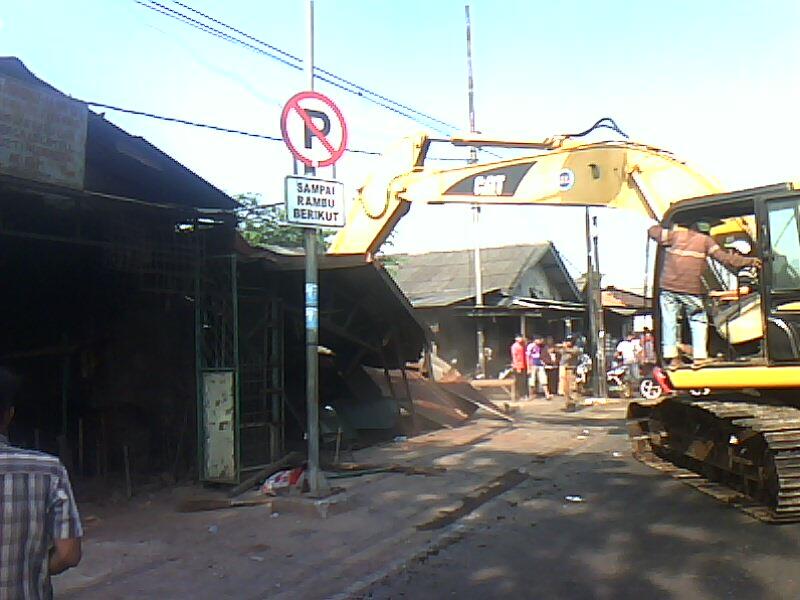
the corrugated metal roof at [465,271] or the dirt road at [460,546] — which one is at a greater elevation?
the corrugated metal roof at [465,271]

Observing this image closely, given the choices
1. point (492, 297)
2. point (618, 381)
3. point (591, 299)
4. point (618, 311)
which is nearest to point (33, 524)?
point (591, 299)

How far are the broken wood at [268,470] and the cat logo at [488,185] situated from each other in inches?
155

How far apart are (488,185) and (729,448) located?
13.7 ft

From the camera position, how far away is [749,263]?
807 centimetres

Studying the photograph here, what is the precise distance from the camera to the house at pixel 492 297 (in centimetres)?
2589

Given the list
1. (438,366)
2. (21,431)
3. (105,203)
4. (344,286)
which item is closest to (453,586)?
(105,203)

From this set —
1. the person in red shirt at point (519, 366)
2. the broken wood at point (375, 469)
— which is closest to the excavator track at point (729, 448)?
the broken wood at point (375, 469)

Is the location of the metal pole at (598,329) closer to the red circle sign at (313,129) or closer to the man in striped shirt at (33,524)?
the red circle sign at (313,129)

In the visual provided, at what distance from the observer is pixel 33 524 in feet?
9.41

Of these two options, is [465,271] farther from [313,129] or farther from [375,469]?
[313,129]

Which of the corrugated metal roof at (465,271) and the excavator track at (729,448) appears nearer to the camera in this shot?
the excavator track at (729,448)

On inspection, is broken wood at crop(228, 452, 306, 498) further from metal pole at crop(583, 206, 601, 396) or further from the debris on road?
metal pole at crop(583, 206, 601, 396)

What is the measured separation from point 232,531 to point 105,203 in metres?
3.48

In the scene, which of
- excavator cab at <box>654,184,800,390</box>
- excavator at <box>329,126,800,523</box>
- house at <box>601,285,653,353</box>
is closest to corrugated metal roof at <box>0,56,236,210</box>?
excavator at <box>329,126,800,523</box>
